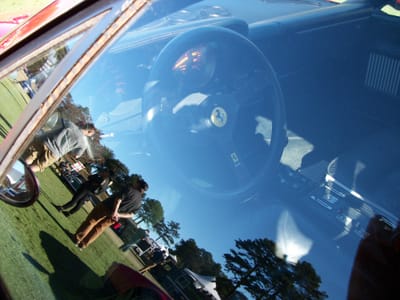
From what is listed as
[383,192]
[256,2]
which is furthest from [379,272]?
[256,2]

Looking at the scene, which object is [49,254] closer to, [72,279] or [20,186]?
[72,279]

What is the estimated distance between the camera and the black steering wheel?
5.03 ft

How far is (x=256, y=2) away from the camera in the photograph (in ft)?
6.64

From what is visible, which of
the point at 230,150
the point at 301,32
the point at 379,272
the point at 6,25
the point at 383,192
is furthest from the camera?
the point at 6,25

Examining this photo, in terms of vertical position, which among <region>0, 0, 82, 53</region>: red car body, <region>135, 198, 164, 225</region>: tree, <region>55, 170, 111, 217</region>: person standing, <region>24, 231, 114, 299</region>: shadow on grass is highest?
<region>0, 0, 82, 53</region>: red car body

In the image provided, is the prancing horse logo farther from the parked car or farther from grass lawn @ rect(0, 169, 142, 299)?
grass lawn @ rect(0, 169, 142, 299)

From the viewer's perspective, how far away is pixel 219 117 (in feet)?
5.38

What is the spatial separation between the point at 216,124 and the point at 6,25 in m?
3.91

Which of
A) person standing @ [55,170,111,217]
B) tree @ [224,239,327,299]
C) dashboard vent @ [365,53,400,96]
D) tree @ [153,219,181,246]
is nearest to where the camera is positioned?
tree @ [224,239,327,299]

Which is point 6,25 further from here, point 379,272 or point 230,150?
point 379,272

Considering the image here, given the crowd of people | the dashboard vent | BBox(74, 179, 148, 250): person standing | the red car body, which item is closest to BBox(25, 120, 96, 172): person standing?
the crowd of people

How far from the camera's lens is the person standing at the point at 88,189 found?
151cm

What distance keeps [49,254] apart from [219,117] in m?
0.72

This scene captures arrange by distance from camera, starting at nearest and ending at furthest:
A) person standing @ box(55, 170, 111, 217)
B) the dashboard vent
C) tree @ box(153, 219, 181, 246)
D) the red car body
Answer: tree @ box(153, 219, 181, 246), person standing @ box(55, 170, 111, 217), the dashboard vent, the red car body
